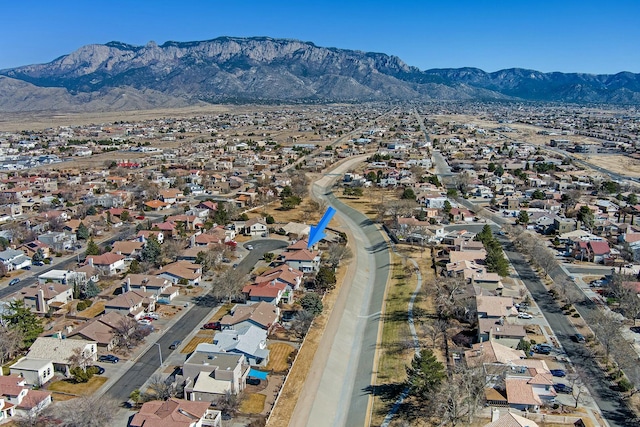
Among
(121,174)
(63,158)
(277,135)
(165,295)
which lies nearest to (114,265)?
(165,295)

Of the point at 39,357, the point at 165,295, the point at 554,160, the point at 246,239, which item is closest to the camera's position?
the point at 39,357

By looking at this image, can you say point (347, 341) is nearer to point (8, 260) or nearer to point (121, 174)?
point (8, 260)

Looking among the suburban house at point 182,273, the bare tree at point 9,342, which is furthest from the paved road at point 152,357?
the bare tree at point 9,342

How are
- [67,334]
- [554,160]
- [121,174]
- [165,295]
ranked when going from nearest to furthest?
1. [67,334]
2. [165,295]
3. [121,174]
4. [554,160]

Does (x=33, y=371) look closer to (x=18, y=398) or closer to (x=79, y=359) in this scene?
(x=79, y=359)

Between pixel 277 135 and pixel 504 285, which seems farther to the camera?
pixel 277 135

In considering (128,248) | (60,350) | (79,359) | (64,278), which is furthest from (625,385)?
(128,248)
